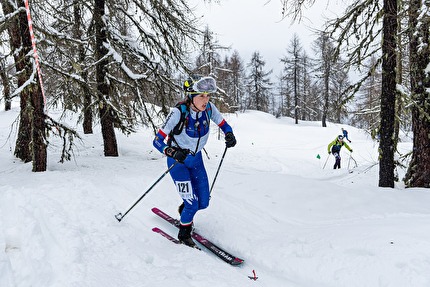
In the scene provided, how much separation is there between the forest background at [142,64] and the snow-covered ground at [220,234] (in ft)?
4.81

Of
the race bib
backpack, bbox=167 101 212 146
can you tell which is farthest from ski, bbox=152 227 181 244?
backpack, bbox=167 101 212 146

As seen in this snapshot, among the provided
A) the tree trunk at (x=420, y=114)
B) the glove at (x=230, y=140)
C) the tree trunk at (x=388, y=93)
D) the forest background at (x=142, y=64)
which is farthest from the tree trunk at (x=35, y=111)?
the tree trunk at (x=420, y=114)

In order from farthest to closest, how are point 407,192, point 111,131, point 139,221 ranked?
1. point 111,131
2. point 407,192
3. point 139,221

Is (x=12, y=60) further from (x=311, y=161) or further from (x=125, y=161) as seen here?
(x=311, y=161)

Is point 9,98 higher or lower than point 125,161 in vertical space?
higher

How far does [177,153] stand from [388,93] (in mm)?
4421

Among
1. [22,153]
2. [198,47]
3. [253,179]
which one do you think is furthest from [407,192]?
[22,153]

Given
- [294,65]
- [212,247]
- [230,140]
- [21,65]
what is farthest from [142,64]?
[294,65]

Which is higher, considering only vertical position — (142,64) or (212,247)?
(142,64)

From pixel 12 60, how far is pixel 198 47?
5.26 metres

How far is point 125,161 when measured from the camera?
9312 millimetres

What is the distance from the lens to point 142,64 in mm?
9344

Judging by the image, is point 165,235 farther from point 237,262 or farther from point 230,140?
point 230,140

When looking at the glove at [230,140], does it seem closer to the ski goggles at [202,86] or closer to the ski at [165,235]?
the ski goggles at [202,86]
